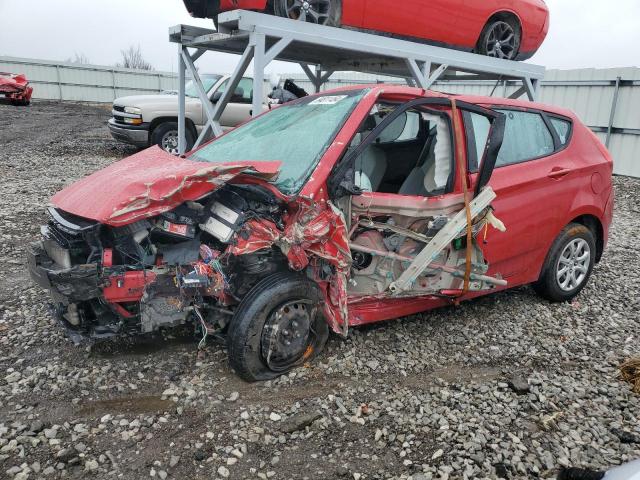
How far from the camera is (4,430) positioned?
95.0 inches

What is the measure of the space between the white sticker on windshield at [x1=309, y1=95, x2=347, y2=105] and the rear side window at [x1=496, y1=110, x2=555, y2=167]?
1237 millimetres

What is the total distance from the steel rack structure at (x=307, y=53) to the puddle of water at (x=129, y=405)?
119 inches

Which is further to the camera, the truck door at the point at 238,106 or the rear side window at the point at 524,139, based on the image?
the truck door at the point at 238,106

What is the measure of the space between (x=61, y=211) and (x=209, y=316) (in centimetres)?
106

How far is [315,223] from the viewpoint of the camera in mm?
2758

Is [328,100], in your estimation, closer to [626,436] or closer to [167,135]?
[626,436]

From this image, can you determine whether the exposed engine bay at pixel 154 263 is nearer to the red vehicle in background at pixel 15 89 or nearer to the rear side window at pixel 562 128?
the rear side window at pixel 562 128

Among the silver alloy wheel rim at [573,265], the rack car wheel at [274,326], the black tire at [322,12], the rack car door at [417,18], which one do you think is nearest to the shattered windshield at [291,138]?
the rack car wheel at [274,326]

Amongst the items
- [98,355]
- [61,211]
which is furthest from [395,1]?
[98,355]

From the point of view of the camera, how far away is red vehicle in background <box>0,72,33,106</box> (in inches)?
710

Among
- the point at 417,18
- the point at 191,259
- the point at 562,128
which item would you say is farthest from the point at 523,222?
the point at 417,18

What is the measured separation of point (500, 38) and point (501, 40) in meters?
0.03

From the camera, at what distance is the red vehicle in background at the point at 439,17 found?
5276mm

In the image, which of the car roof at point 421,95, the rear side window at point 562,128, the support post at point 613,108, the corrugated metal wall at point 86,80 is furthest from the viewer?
the corrugated metal wall at point 86,80
